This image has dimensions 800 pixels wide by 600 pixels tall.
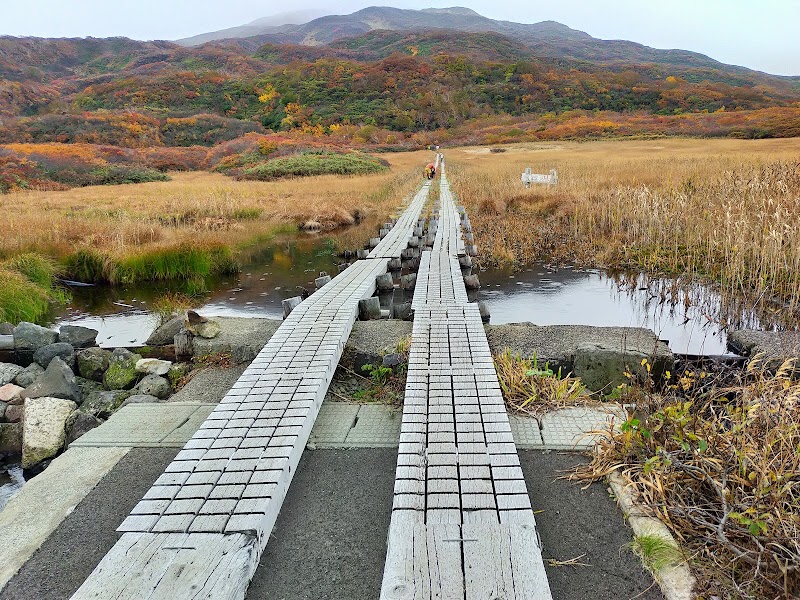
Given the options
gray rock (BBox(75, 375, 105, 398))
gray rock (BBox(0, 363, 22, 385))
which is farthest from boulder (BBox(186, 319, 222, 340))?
gray rock (BBox(0, 363, 22, 385))

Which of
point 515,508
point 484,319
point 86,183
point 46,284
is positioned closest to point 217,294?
point 46,284

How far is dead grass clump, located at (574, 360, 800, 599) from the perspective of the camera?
8.10 feet

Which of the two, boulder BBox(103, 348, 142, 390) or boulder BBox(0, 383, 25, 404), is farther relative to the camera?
boulder BBox(103, 348, 142, 390)

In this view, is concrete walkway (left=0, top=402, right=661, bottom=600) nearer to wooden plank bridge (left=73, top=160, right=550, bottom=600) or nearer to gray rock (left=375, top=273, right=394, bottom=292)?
wooden plank bridge (left=73, top=160, right=550, bottom=600)

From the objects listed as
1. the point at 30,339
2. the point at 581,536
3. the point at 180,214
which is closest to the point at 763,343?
the point at 581,536

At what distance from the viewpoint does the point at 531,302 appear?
31.6 feet

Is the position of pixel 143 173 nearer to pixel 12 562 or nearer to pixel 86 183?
pixel 86 183

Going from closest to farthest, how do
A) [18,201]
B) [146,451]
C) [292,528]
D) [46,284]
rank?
[292,528]
[146,451]
[46,284]
[18,201]

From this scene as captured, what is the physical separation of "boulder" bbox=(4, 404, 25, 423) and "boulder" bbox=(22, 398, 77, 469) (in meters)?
0.30

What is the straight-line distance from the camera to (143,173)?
3350 centimetres

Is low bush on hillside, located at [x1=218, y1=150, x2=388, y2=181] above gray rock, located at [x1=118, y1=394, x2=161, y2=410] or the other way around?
above

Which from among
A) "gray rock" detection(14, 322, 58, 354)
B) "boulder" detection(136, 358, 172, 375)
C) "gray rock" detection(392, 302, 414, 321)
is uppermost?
"gray rock" detection(392, 302, 414, 321)

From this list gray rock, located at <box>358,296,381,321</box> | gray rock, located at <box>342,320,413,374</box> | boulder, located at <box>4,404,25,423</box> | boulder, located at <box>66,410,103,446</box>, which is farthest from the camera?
gray rock, located at <box>358,296,381,321</box>

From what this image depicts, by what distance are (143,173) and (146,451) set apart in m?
33.6
